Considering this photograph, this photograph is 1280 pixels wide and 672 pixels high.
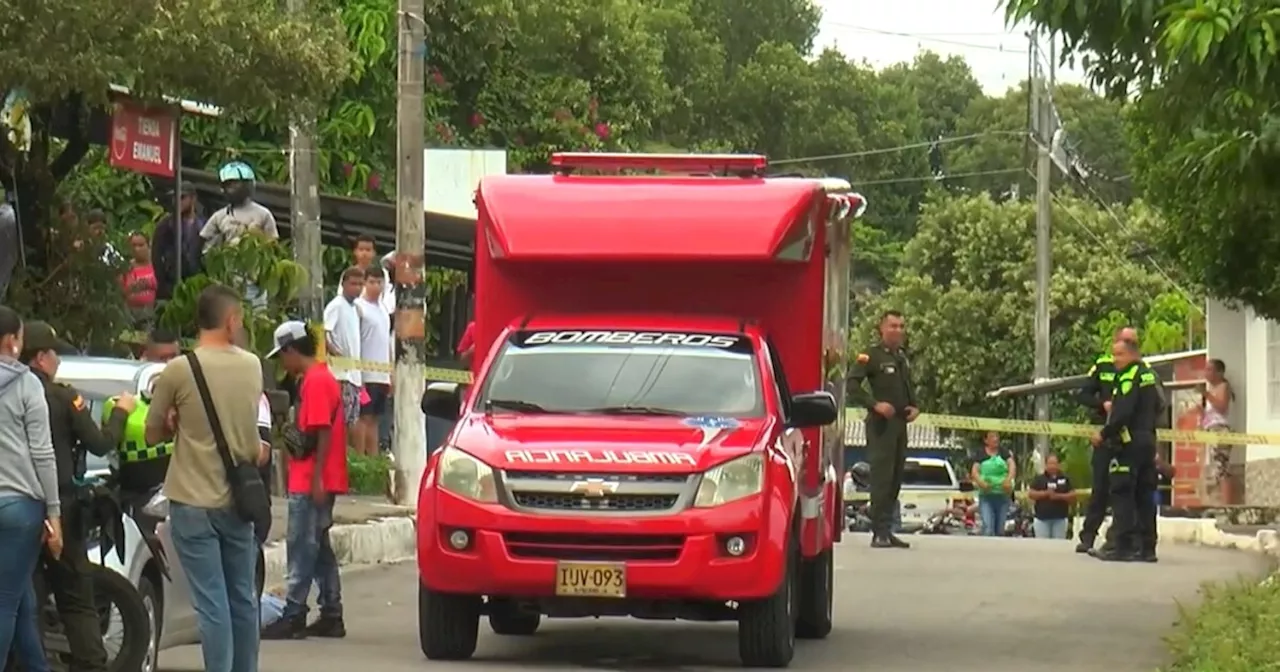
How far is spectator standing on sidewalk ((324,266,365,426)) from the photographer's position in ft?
70.6

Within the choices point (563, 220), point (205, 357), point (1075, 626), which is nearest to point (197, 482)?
point (205, 357)

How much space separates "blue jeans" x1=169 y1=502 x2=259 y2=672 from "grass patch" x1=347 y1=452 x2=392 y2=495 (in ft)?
39.2

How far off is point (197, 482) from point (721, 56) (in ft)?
191

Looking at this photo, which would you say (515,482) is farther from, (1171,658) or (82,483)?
(1171,658)

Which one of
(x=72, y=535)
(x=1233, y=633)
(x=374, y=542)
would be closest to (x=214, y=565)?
(x=72, y=535)

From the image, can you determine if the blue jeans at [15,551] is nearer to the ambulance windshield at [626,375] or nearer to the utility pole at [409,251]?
the ambulance windshield at [626,375]

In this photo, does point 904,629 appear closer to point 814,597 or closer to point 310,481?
point 814,597

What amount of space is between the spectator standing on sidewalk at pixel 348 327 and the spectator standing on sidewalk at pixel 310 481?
801cm

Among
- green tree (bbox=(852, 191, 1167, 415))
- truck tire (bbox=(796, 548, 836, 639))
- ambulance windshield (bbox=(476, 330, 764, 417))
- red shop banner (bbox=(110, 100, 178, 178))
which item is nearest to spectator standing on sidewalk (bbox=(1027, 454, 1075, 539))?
red shop banner (bbox=(110, 100, 178, 178))

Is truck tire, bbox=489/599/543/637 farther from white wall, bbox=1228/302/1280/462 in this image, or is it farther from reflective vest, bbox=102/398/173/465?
white wall, bbox=1228/302/1280/462

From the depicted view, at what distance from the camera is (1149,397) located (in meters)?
19.9

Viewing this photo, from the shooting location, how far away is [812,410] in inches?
494

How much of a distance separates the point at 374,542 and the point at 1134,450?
256 inches

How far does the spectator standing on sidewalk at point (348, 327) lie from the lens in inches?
848
